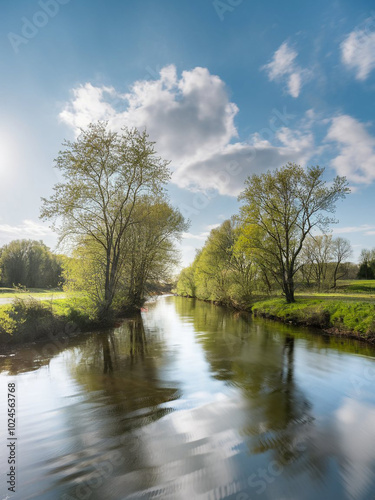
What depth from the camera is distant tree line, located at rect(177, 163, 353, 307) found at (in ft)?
68.4

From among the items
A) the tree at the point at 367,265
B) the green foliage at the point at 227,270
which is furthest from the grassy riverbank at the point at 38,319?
the tree at the point at 367,265

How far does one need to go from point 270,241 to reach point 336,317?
38.1 feet

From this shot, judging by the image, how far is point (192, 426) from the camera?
5203 millimetres

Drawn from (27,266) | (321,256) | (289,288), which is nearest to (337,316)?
(289,288)

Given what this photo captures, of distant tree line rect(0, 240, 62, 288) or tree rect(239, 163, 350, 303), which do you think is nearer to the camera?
tree rect(239, 163, 350, 303)

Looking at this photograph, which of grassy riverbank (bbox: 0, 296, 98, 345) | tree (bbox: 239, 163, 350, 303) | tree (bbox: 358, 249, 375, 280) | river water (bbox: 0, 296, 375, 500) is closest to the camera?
river water (bbox: 0, 296, 375, 500)

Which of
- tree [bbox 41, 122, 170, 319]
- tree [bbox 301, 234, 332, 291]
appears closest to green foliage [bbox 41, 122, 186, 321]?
tree [bbox 41, 122, 170, 319]

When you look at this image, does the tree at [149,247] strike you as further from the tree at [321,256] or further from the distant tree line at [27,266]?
the tree at [321,256]

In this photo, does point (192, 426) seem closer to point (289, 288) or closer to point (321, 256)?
point (289, 288)

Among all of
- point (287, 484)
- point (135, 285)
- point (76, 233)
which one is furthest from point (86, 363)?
point (135, 285)

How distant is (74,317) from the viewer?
14805 millimetres

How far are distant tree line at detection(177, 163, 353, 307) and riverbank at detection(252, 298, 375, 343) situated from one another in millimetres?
2629

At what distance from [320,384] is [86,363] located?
801 cm

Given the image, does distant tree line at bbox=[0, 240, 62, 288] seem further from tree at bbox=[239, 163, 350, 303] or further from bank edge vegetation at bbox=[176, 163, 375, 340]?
tree at bbox=[239, 163, 350, 303]
